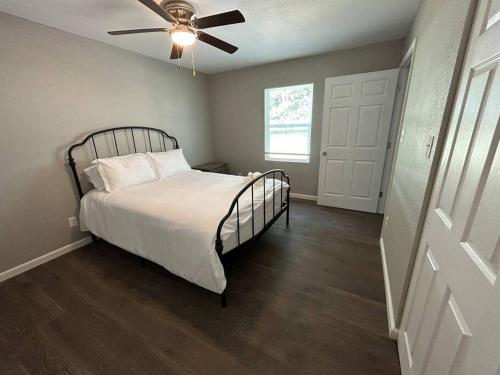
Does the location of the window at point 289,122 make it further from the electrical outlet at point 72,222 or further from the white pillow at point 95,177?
the electrical outlet at point 72,222

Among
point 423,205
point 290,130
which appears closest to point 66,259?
point 423,205

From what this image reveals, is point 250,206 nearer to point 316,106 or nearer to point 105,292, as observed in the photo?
point 105,292

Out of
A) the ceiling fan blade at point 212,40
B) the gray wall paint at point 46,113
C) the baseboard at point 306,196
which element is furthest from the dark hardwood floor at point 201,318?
the ceiling fan blade at point 212,40

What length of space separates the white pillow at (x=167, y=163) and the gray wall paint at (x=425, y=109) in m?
2.84

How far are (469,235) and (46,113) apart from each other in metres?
3.44

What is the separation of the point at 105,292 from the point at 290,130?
11.6ft

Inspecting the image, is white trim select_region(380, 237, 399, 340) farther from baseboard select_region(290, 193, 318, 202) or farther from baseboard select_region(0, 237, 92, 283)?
baseboard select_region(0, 237, 92, 283)

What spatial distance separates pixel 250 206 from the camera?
6.41 feet

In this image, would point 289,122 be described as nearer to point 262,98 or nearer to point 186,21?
point 262,98

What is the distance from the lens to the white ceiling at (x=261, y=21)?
1838mm

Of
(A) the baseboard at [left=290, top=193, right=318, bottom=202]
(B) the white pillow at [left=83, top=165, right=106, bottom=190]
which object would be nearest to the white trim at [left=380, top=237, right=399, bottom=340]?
(A) the baseboard at [left=290, top=193, right=318, bottom=202]

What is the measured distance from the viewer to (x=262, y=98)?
3871mm

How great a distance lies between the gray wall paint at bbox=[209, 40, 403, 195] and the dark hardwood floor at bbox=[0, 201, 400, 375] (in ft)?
6.66

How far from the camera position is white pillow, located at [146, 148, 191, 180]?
9.74ft
